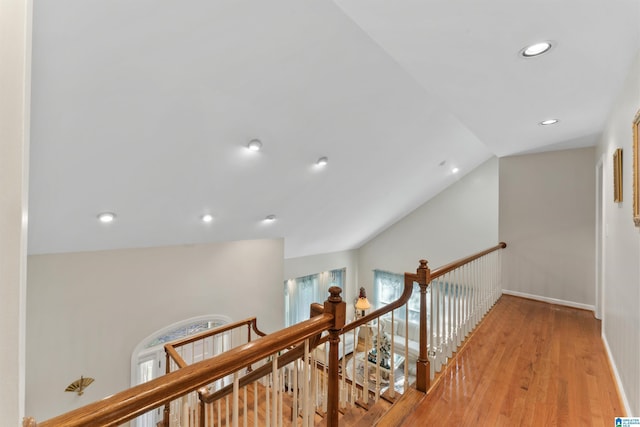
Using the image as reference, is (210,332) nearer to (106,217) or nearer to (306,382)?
(106,217)

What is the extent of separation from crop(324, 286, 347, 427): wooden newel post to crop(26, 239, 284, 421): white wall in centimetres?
367

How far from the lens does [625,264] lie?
2160mm

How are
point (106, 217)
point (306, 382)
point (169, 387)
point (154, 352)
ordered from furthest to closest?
point (154, 352)
point (106, 217)
point (306, 382)
point (169, 387)

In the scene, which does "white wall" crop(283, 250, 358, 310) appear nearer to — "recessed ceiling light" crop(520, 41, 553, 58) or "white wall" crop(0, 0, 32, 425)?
"recessed ceiling light" crop(520, 41, 553, 58)

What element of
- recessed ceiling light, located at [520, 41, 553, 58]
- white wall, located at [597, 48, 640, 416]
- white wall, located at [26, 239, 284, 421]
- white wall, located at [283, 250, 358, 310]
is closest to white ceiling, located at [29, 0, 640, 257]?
recessed ceiling light, located at [520, 41, 553, 58]

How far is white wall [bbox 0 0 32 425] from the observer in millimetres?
540

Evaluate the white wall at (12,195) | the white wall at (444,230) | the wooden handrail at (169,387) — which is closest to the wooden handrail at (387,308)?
the wooden handrail at (169,387)

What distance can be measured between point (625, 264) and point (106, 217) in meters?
4.60

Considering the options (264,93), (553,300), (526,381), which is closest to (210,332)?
(264,93)

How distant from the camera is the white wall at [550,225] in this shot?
13.8 ft

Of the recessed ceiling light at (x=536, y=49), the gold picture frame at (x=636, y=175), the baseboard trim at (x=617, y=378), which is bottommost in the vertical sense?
the baseboard trim at (x=617, y=378)

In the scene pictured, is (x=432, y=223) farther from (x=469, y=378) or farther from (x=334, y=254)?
(x=469, y=378)

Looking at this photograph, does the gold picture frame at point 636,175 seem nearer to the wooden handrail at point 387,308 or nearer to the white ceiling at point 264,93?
the white ceiling at point 264,93

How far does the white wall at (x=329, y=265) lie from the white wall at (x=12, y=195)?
6252 millimetres
